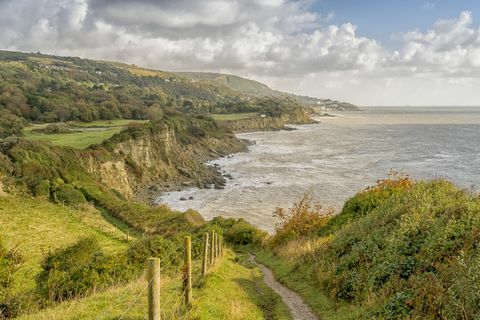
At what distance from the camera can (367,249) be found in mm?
14922

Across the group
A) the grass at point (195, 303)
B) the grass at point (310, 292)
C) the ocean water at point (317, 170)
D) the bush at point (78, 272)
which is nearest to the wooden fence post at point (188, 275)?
the grass at point (195, 303)

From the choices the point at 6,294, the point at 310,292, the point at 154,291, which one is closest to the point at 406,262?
the point at 310,292

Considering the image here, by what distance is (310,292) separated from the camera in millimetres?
15594

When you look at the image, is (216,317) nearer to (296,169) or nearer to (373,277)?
(373,277)

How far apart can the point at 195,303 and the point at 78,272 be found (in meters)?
5.95

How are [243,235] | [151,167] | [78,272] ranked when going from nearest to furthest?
1. [78,272]
2. [243,235]
3. [151,167]

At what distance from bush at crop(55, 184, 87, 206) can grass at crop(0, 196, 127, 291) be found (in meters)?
2.27

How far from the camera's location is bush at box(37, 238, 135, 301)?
13.5 meters

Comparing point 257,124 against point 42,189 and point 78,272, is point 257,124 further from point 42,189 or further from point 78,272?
point 78,272

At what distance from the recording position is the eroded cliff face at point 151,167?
6172cm

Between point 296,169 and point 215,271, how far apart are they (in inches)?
2597

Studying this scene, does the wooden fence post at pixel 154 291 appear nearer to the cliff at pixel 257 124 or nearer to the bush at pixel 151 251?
the bush at pixel 151 251

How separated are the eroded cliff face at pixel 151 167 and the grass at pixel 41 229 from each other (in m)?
22.9

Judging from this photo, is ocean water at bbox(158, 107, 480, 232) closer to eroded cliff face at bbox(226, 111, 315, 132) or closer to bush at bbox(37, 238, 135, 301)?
bush at bbox(37, 238, 135, 301)
